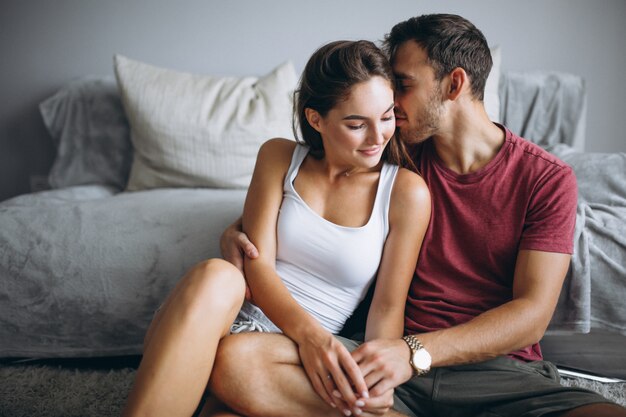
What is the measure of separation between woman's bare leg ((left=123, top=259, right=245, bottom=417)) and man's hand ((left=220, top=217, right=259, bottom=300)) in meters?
0.13

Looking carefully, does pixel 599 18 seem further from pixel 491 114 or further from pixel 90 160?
pixel 90 160

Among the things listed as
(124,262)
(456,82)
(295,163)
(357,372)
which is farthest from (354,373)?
(124,262)

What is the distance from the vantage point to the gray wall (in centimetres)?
221

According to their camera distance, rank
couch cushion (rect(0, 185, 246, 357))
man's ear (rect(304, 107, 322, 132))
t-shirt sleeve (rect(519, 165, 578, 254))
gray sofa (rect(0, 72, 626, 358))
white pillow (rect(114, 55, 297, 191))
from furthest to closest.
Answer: white pillow (rect(114, 55, 297, 191)), couch cushion (rect(0, 185, 246, 357)), gray sofa (rect(0, 72, 626, 358)), man's ear (rect(304, 107, 322, 132)), t-shirt sleeve (rect(519, 165, 578, 254))

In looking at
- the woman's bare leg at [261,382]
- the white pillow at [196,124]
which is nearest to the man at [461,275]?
the woman's bare leg at [261,382]

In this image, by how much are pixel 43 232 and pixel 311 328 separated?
904 millimetres

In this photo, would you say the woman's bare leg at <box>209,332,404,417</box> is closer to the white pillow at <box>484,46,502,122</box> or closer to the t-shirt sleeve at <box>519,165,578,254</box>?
the t-shirt sleeve at <box>519,165,578,254</box>

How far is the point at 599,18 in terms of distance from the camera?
2.18m

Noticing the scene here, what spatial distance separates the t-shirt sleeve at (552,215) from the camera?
1.08m

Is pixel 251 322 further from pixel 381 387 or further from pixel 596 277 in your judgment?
pixel 596 277

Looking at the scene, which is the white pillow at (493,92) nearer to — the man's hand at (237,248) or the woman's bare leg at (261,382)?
the man's hand at (237,248)

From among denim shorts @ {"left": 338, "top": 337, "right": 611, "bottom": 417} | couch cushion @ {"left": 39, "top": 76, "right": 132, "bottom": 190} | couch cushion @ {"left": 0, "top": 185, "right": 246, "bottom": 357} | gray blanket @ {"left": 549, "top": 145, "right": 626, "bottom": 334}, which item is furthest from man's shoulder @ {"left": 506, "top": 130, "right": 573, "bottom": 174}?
couch cushion @ {"left": 39, "top": 76, "right": 132, "bottom": 190}

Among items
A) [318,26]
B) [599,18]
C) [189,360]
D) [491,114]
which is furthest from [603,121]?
[189,360]

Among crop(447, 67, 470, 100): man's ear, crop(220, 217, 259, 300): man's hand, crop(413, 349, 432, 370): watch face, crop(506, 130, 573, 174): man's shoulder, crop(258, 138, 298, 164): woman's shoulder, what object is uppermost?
crop(447, 67, 470, 100): man's ear
